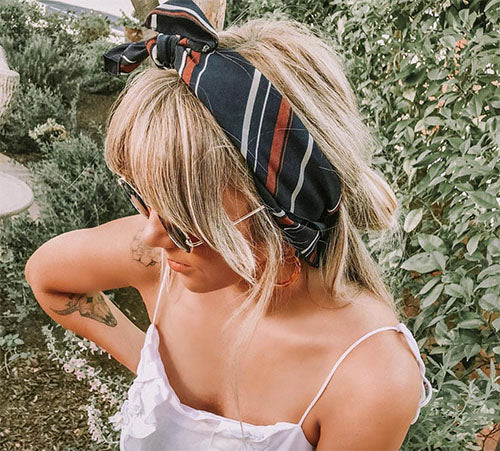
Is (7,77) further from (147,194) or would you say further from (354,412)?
(354,412)

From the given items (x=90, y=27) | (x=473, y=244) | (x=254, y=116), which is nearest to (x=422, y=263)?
(x=473, y=244)

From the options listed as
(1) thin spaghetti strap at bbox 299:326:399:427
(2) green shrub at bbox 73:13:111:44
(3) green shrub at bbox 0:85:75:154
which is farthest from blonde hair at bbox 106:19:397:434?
(2) green shrub at bbox 73:13:111:44

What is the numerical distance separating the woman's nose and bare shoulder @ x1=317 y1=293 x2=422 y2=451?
0.45 m

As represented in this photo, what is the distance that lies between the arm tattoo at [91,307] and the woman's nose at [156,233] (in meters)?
0.74

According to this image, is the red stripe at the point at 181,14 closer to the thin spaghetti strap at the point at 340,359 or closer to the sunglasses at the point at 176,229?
the sunglasses at the point at 176,229

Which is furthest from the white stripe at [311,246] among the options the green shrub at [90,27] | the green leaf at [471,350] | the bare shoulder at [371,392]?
the green shrub at [90,27]

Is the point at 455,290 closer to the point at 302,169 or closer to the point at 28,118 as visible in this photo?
the point at 302,169

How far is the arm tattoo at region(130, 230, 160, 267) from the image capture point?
144cm

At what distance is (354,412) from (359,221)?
1.35ft

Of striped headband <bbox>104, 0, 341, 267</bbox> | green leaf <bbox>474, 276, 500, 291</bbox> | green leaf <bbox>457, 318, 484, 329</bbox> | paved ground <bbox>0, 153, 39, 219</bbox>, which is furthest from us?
paved ground <bbox>0, 153, 39, 219</bbox>

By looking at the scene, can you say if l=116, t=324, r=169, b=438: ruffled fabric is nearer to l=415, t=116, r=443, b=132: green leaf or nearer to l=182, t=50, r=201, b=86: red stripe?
l=182, t=50, r=201, b=86: red stripe

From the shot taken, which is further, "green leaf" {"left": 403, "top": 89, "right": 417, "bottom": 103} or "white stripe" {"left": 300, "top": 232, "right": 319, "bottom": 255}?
"green leaf" {"left": 403, "top": 89, "right": 417, "bottom": 103}

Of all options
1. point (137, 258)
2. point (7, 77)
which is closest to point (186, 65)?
point (137, 258)

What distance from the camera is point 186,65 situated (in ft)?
3.13
